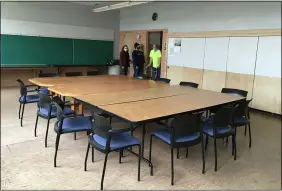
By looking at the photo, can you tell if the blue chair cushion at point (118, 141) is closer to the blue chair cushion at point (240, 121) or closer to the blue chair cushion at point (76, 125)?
the blue chair cushion at point (76, 125)

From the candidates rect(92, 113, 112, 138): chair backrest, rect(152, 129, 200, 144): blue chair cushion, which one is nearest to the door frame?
rect(152, 129, 200, 144): blue chair cushion

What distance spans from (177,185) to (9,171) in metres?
1.87

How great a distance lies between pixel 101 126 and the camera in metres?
2.49

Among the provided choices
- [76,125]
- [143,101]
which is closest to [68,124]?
[76,125]

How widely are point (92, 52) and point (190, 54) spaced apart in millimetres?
4206

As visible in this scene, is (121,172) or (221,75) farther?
(221,75)

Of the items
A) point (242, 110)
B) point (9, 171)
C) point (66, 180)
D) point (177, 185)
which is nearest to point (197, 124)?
point (177, 185)

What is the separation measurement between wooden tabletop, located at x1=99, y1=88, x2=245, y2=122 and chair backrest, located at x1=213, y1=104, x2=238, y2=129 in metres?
0.24

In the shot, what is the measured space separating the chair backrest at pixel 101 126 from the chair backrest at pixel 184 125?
67 cm

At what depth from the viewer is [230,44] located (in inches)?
246

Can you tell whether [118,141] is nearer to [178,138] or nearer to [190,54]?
[178,138]

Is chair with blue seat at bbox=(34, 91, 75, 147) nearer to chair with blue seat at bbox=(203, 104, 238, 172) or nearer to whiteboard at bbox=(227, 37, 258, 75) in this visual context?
chair with blue seat at bbox=(203, 104, 238, 172)

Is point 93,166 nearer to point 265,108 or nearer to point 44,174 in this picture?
point 44,174

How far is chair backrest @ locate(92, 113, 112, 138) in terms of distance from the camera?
243cm
